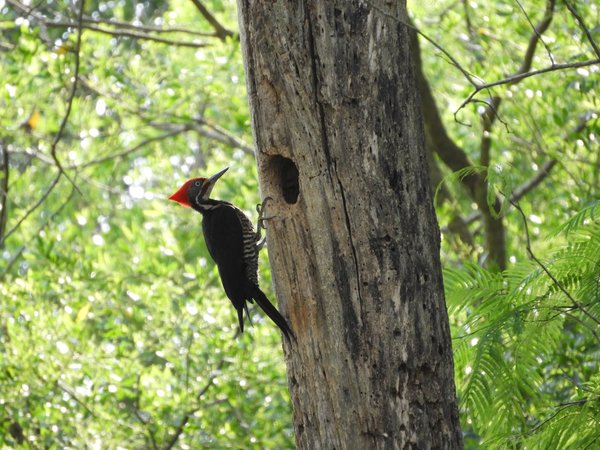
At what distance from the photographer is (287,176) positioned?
10.6 feet

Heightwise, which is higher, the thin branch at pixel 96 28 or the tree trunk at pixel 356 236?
the thin branch at pixel 96 28

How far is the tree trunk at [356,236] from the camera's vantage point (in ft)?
9.04

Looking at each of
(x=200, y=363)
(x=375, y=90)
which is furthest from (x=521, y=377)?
(x=200, y=363)

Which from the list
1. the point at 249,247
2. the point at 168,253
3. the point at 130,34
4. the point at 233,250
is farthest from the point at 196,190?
the point at 130,34

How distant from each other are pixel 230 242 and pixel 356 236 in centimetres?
134

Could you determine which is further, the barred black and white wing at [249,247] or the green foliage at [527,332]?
the barred black and white wing at [249,247]

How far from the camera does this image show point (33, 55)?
577 cm

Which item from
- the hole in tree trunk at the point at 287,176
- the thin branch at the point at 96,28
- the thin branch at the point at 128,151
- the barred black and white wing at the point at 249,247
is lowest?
the hole in tree trunk at the point at 287,176

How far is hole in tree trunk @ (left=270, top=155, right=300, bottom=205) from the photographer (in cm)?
320

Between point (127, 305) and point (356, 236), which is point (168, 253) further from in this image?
point (356, 236)

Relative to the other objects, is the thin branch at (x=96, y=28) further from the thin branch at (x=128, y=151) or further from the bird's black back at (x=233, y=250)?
the bird's black back at (x=233, y=250)

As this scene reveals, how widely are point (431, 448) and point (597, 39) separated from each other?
3395mm

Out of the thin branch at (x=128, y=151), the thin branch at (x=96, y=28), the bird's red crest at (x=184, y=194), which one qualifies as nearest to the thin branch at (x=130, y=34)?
the thin branch at (x=96, y=28)

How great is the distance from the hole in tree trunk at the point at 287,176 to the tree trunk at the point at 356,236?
0.48 feet
